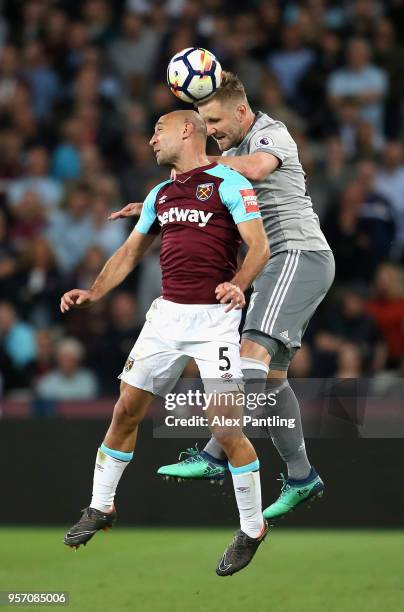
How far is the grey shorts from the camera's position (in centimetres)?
656

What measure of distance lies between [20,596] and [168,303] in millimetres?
1742

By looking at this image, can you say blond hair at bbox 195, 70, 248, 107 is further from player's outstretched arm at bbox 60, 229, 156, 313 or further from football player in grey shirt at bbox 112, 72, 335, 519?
player's outstretched arm at bbox 60, 229, 156, 313

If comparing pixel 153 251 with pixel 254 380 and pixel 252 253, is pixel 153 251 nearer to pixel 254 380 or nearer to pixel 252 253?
pixel 254 380

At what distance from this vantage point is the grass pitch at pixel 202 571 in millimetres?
6609

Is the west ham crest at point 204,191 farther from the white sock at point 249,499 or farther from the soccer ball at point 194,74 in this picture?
the white sock at point 249,499

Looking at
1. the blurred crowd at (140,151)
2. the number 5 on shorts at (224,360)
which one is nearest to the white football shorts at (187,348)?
the number 5 on shorts at (224,360)

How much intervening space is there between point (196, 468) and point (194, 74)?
2.07m

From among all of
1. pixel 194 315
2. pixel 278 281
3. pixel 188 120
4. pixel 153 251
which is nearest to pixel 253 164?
pixel 188 120

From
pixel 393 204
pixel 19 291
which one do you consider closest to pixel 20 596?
pixel 19 291

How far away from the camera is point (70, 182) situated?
12.7 metres

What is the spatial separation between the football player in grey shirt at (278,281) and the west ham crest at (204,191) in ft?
1.18

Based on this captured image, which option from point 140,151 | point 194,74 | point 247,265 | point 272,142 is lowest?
point 247,265

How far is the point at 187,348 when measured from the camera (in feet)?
20.6

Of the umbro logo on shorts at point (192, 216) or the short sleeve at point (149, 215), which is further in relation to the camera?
the short sleeve at point (149, 215)
